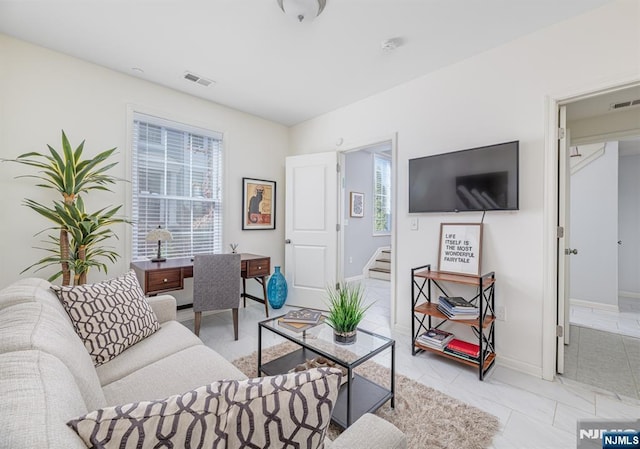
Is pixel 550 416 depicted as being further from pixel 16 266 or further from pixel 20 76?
pixel 20 76

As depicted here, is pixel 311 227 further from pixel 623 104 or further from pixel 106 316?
pixel 623 104

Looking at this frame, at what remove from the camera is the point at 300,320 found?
193cm

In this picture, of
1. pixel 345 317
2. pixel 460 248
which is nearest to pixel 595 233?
pixel 460 248

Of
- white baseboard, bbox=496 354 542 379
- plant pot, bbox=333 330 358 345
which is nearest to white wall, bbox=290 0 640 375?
white baseboard, bbox=496 354 542 379

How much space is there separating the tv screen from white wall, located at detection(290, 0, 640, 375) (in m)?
0.12

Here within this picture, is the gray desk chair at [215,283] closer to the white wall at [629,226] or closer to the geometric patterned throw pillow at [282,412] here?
the geometric patterned throw pillow at [282,412]

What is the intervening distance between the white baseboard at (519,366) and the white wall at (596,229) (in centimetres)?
254

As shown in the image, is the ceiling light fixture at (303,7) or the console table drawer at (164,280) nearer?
the ceiling light fixture at (303,7)

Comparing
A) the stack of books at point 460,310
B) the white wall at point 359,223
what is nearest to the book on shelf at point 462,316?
the stack of books at point 460,310

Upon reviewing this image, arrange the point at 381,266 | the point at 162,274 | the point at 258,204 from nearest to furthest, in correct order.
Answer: the point at 162,274 < the point at 258,204 < the point at 381,266

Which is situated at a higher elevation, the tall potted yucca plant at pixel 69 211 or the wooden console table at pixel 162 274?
the tall potted yucca plant at pixel 69 211

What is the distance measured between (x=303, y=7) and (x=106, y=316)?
86.9 inches

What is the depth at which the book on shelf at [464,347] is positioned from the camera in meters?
2.19

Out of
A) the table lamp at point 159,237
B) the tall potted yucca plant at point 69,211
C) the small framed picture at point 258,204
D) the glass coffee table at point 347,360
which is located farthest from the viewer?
the small framed picture at point 258,204
